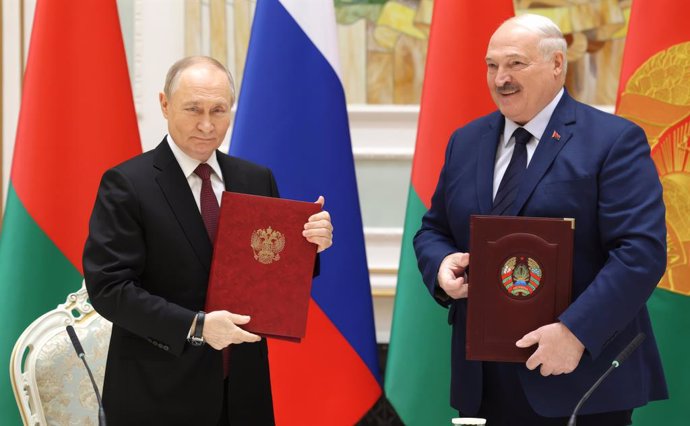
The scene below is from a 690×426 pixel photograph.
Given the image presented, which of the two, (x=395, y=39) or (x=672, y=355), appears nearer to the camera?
(x=672, y=355)

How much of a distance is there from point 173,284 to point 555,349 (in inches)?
35.2

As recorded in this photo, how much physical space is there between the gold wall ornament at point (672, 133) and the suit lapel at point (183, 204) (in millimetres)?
1601

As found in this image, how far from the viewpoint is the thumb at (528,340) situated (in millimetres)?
1954

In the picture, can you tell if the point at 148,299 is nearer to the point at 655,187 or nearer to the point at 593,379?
the point at 593,379

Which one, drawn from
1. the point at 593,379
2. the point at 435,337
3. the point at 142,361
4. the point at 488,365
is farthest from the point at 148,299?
the point at 435,337

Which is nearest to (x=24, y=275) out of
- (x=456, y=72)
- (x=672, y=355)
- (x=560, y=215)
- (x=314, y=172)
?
(x=314, y=172)

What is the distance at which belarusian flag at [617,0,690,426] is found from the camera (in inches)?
112

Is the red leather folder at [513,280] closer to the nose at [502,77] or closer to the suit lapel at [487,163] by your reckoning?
the suit lapel at [487,163]

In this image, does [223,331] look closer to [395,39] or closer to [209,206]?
[209,206]

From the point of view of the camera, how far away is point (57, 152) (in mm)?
3193

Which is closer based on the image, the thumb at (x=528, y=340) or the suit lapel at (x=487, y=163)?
the thumb at (x=528, y=340)

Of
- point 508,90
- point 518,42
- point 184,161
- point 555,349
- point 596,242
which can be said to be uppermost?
point 518,42

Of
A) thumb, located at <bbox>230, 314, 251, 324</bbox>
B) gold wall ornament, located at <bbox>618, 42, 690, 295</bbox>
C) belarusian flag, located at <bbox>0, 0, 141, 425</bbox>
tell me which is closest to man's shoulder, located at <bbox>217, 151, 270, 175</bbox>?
thumb, located at <bbox>230, 314, 251, 324</bbox>

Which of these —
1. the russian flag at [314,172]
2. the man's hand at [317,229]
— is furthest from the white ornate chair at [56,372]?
the man's hand at [317,229]
